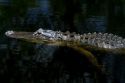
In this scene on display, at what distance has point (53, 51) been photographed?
33.5 feet

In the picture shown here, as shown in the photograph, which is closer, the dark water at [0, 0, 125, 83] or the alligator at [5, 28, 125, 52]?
the dark water at [0, 0, 125, 83]

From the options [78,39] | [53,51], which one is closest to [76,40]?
[78,39]

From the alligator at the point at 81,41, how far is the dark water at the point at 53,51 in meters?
0.13

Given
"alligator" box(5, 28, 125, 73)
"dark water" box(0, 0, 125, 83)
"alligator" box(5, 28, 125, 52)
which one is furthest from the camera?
"alligator" box(5, 28, 125, 52)

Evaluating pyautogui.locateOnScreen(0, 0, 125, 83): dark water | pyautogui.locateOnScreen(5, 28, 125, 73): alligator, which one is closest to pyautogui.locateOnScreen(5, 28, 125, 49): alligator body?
pyautogui.locateOnScreen(5, 28, 125, 73): alligator

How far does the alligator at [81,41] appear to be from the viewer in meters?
10.2

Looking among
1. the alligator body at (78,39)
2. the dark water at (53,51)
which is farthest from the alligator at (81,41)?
the dark water at (53,51)

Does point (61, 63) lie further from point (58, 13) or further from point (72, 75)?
point (58, 13)

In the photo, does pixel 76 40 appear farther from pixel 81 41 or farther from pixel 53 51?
pixel 53 51

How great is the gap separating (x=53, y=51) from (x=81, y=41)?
2.21 feet

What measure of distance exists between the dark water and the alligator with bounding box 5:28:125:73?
0.41 ft

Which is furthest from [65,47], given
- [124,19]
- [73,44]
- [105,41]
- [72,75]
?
[124,19]

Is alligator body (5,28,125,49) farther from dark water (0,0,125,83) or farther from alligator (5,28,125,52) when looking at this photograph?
dark water (0,0,125,83)

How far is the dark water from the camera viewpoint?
888cm
